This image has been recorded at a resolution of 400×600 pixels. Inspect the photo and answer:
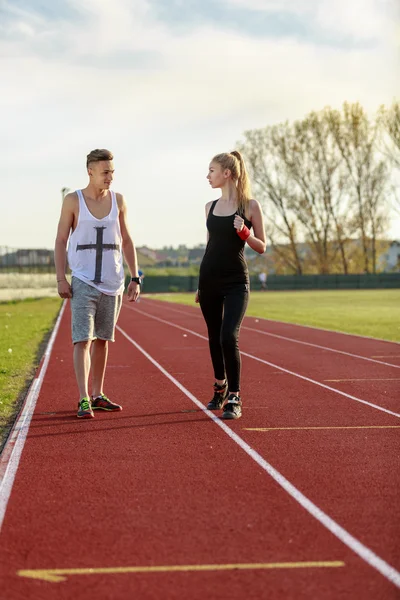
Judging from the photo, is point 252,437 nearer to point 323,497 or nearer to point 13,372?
point 323,497

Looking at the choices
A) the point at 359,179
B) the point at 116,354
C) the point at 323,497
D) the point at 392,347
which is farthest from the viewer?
the point at 359,179

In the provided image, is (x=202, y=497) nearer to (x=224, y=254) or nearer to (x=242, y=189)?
(x=224, y=254)

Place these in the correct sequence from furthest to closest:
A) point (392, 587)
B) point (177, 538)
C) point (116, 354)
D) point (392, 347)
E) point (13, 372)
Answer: point (392, 347) → point (116, 354) → point (13, 372) → point (177, 538) → point (392, 587)

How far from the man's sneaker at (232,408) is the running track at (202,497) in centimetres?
12

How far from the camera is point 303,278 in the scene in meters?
70.9

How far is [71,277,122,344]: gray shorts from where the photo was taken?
6.88m

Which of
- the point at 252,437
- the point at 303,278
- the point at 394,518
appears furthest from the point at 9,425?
the point at 303,278

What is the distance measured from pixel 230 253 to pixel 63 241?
138 cm

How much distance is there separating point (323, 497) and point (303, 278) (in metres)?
66.9

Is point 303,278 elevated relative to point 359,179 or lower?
lower

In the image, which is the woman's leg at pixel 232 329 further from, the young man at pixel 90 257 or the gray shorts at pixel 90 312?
the gray shorts at pixel 90 312

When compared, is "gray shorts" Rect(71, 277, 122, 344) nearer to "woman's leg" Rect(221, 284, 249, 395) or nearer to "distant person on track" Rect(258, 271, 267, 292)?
"woman's leg" Rect(221, 284, 249, 395)

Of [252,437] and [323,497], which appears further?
[252,437]

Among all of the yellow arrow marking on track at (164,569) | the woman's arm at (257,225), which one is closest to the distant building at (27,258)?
the woman's arm at (257,225)
